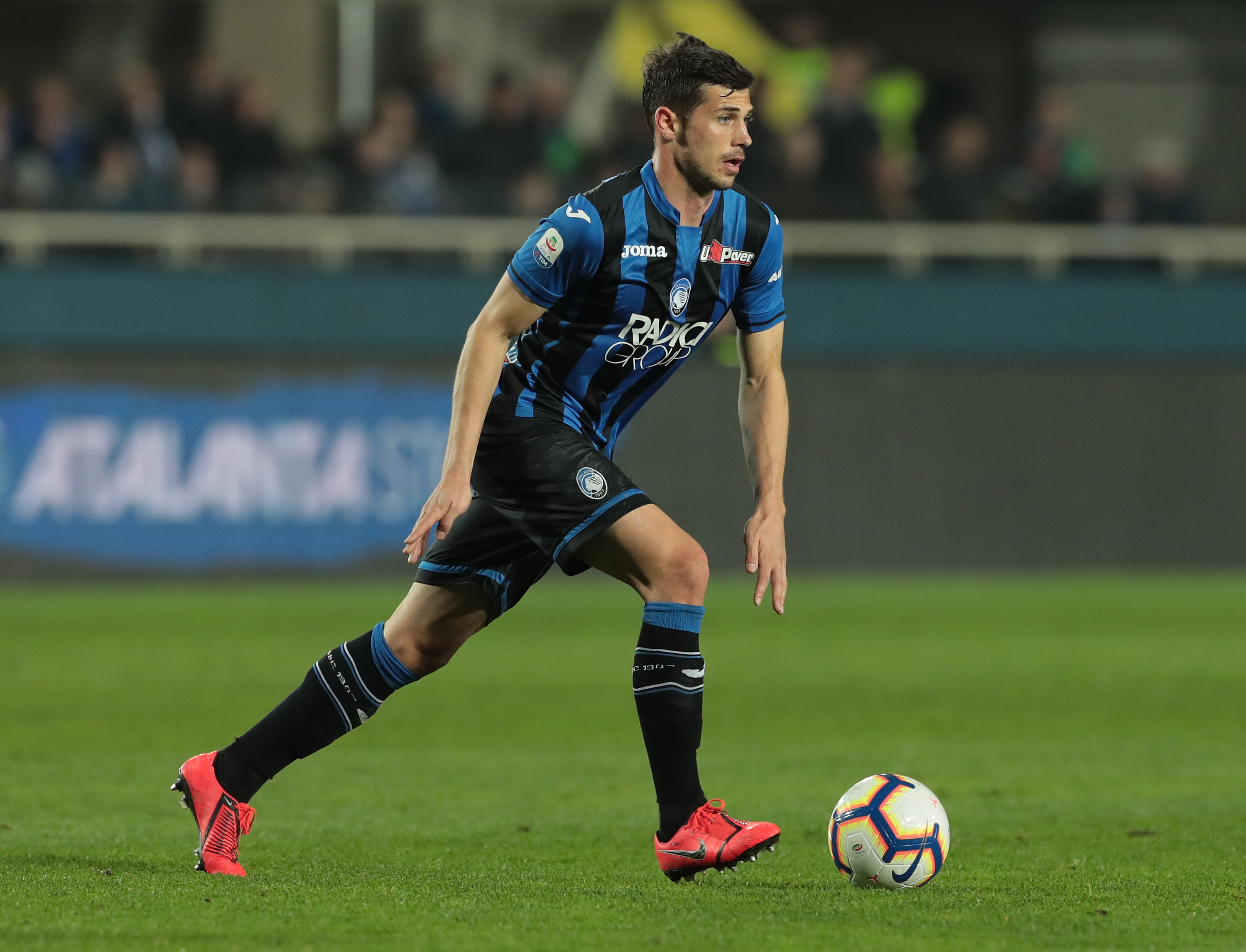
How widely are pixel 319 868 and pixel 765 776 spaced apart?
104 inches

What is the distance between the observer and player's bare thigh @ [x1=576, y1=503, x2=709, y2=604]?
491cm

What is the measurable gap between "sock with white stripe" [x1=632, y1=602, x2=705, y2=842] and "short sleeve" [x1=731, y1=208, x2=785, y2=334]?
94 cm

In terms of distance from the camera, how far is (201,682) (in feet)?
33.7

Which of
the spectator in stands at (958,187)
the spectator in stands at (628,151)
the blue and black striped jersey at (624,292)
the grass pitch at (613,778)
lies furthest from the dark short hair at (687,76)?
the spectator in stands at (958,187)

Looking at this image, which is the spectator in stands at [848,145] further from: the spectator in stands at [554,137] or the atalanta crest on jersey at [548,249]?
the atalanta crest on jersey at [548,249]

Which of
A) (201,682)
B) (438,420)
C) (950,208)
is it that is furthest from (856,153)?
(201,682)

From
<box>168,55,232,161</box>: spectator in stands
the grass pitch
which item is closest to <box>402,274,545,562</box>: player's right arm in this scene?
the grass pitch

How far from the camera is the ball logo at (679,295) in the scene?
5.16m

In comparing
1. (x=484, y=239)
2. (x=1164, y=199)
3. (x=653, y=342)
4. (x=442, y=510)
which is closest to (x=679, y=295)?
(x=653, y=342)

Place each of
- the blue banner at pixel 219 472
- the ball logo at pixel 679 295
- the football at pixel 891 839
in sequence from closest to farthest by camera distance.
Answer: the football at pixel 891 839
the ball logo at pixel 679 295
the blue banner at pixel 219 472

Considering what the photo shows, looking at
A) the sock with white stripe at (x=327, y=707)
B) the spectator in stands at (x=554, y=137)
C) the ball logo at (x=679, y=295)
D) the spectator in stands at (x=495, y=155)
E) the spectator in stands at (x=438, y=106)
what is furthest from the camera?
the spectator in stands at (x=438, y=106)

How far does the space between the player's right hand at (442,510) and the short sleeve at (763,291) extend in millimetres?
1044

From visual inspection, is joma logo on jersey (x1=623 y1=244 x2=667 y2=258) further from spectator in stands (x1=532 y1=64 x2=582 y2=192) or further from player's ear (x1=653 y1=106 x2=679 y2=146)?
spectator in stands (x1=532 y1=64 x2=582 y2=192)

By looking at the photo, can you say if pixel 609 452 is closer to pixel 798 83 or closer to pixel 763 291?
pixel 763 291
